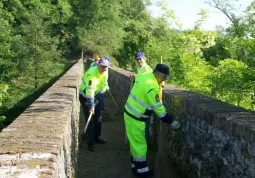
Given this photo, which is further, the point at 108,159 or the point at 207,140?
the point at 108,159

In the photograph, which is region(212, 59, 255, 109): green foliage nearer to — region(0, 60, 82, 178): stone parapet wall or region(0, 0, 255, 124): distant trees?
region(0, 0, 255, 124): distant trees

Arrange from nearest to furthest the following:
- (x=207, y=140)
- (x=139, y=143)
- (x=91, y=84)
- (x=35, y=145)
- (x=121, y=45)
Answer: (x=35, y=145), (x=207, y=140), (x=139, y=143), (x=91, y=84), (x=121, y=45)

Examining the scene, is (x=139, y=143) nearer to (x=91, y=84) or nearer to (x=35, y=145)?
(x=91, y=84)

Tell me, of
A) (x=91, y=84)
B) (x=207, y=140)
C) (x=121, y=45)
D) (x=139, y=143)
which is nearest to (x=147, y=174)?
(x=139, y=143)

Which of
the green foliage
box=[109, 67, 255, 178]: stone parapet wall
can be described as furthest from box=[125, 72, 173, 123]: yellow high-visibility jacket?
the green foliage

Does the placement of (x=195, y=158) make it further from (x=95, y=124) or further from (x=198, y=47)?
(x=198, y=47)

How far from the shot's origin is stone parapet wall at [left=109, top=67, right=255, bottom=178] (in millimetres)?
3230

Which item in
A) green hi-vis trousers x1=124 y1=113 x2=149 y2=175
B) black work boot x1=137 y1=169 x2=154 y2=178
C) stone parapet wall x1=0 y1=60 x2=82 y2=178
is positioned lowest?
black work boot x1=137 y1=169 x2=154 y2=178

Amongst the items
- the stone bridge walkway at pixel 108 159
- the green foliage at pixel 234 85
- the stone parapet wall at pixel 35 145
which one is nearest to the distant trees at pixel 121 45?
the green foliage at pixel 234 85

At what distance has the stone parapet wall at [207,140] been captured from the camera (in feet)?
10.6

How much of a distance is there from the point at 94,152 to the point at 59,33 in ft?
156

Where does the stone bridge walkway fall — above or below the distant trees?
below

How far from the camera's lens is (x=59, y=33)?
5272 centimetres

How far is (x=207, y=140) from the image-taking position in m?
4.07
